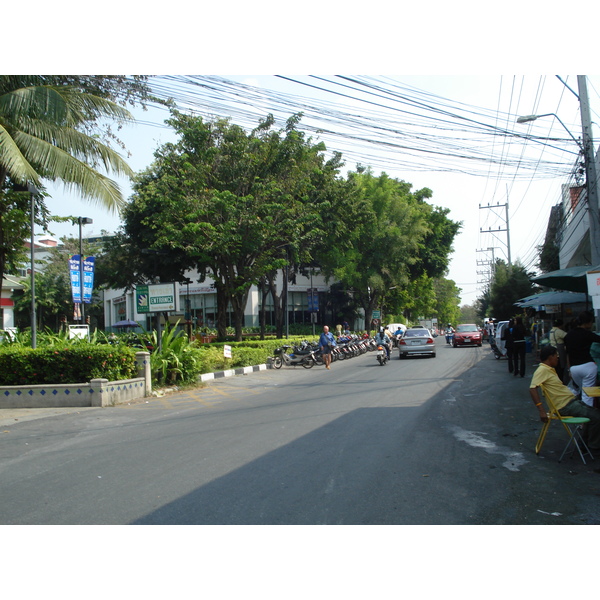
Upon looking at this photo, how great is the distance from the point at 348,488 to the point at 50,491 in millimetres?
3395

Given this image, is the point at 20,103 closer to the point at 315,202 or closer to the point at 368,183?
the point at 315,202

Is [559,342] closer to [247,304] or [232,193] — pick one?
[232,193]

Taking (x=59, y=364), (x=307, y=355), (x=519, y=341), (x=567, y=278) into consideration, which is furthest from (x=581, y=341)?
(x=307, y=355)

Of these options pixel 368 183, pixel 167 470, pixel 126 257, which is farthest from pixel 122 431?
pixel 368 183

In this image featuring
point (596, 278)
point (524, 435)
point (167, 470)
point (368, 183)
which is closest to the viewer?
point (167, 470)

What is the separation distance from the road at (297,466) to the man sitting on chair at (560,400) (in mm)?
528

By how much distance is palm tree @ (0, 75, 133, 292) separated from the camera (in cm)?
1195

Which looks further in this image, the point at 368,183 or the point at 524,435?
the point at 368,183

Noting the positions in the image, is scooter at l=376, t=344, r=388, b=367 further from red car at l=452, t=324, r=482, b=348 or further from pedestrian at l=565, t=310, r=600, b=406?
red car at l=452, t=324, r=482, b=348

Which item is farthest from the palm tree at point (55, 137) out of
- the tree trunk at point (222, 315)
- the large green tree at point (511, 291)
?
the large green tree at point (511, 291)

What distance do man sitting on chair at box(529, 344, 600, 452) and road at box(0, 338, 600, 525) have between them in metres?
0.53

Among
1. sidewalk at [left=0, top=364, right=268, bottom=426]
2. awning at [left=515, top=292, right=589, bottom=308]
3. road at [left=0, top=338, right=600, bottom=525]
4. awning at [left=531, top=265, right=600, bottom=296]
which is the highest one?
awning at [left=531, top=265, right=600, bottom=296]

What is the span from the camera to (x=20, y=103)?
11.9 m

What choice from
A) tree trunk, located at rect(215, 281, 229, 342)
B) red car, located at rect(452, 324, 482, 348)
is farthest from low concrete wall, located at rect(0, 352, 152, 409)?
red car, located at rect(452, 324, 482, 348)
